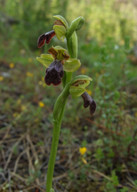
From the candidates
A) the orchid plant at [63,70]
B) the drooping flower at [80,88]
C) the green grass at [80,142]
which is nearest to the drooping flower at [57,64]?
the orchid plant at [63,70]

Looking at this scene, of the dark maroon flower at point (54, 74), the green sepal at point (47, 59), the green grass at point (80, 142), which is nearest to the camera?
the dark maroon flower at point (54, 74)

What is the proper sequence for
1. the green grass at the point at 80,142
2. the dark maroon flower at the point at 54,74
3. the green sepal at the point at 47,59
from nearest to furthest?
the dark maroon flower at the point at 54,74 < the green sepal at the point at 47,59 < the green grass at the point at 80,142

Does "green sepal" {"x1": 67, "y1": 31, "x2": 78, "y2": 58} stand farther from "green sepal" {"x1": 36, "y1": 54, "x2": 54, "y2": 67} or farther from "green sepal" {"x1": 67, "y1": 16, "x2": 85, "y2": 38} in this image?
"green sepal" {"x1": 36, "y1": 54, "x2": 54, "y2": 67}

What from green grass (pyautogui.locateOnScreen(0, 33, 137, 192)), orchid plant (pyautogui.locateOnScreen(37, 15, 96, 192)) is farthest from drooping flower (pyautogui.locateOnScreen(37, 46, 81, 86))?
green grass (pyautogui.locateOnScreen(0, 33, 137, 192))

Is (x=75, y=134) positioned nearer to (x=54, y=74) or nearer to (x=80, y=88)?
(x=80, y=88)

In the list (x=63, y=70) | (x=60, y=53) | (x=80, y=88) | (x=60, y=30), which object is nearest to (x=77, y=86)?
(x=80, y=88)

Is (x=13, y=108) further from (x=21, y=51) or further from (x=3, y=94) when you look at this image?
(x=21, y=51)

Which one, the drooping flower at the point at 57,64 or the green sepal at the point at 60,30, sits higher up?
the green sepal at the point at 60,30

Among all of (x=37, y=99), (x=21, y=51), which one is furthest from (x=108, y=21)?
(x=37, y=99)

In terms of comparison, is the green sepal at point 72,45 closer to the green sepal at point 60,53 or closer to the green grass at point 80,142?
the green sepal at point 60,53

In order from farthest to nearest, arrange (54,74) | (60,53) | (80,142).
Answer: (80,142) → (60,53) → (54,74)

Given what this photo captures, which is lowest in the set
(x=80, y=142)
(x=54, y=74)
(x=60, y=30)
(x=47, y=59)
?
(x=80, y=142)
